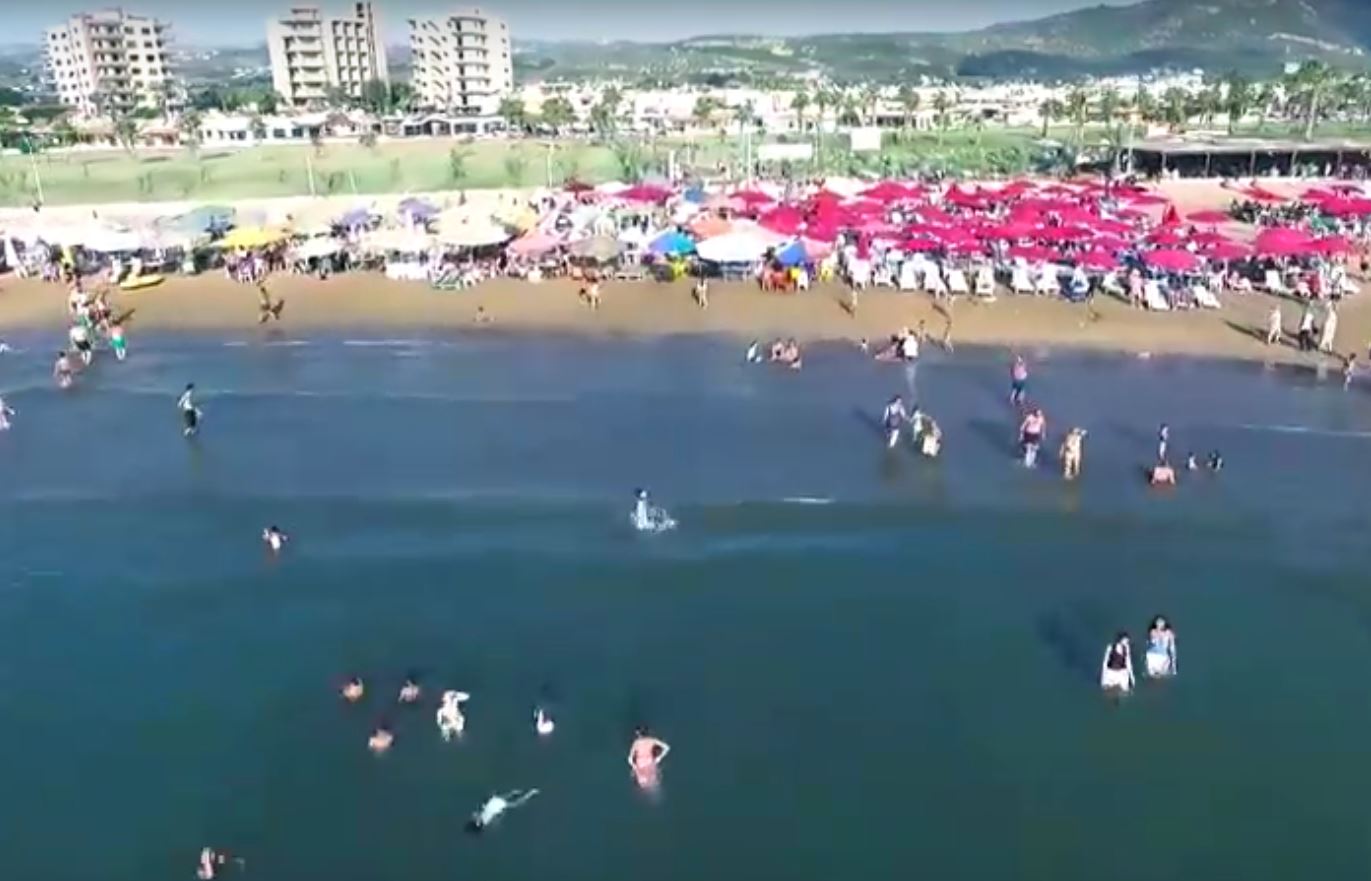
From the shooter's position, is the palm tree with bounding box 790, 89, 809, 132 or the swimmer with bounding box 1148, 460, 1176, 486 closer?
the swimmer with bounding box 1148, 460, 1176, 486

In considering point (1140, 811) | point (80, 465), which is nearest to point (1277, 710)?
point (1140, 811)

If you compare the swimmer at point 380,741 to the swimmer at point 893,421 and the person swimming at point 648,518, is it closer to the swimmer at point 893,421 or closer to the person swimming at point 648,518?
the person swimming at point 648,518

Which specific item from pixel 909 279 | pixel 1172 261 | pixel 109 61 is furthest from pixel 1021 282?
pixel 109 61

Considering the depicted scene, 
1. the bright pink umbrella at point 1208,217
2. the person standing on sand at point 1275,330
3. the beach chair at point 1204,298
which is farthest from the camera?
the bright pink umbrella at point 1208,217

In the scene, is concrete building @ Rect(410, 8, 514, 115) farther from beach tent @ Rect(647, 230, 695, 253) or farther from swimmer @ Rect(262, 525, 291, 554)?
swimmer @ Rect(262, 525, 291, 554)

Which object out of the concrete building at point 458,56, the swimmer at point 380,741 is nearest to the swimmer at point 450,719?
the swimmer at point 380,741

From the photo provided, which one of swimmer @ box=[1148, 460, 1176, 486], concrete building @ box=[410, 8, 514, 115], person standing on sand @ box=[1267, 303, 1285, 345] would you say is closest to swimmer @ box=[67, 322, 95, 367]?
swimmer @ box=[1148, 460, 1176, 486]

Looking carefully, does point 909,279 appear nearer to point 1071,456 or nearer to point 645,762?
point 1071,456

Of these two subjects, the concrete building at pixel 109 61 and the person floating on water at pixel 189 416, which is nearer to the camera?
the person floating on water at pixel 189 416
